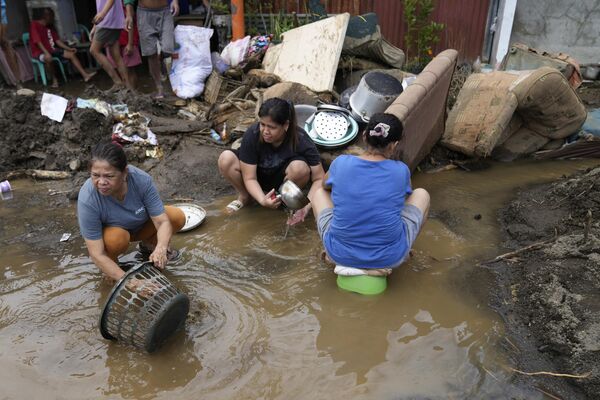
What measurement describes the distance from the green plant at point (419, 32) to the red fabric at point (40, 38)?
539 centimetres

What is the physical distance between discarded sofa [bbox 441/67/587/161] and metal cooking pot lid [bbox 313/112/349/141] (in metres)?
1.32

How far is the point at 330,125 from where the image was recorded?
477 cm

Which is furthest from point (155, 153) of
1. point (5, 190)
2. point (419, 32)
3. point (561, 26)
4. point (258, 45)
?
point (561, 26)

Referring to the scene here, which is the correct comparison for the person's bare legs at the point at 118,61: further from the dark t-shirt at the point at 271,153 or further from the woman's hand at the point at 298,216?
the woman's hand at the point at 298,216

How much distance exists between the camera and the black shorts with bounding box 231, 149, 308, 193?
13.2 ft

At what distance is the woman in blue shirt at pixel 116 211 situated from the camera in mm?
2707

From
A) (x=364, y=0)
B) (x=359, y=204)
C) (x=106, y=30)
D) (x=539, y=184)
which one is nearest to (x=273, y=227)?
(x=359, y=204)

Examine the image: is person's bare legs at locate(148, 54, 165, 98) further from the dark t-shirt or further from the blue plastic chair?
the dark t-shirt

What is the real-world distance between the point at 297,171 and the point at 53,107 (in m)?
3.20

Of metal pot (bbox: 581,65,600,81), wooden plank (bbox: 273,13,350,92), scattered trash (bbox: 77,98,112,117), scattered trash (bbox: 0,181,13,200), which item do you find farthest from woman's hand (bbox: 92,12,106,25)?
metal pot (bbox: 581,65,600,81)

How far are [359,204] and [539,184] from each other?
288 cm

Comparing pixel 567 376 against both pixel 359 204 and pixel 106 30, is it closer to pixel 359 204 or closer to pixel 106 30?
pixel 359 204

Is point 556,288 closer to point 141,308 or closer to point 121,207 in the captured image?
point 141,308

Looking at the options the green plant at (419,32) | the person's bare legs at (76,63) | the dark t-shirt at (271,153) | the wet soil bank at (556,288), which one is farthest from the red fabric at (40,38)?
the wet soil bank at (556,288)
